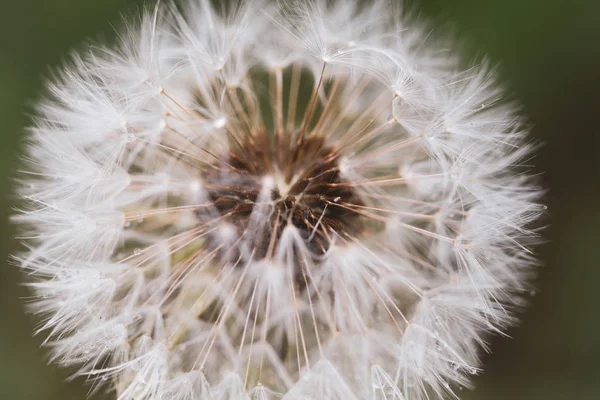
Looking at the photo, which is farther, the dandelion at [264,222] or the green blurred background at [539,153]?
the green blurred background at [539,153]

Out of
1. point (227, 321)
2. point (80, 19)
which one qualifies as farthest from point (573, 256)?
point (80, 19)

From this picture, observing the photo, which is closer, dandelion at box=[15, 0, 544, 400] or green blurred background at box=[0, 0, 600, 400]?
dandelion at box=[15, 0, 544, 400]

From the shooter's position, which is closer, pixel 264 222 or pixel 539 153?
pixel 264 222

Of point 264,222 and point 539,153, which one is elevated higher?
point 539,153
